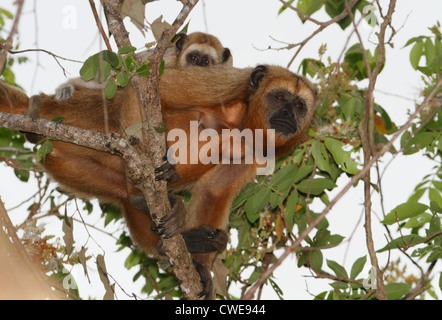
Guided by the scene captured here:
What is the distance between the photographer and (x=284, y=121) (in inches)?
190

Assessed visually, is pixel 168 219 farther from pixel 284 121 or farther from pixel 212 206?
pixel 284 121

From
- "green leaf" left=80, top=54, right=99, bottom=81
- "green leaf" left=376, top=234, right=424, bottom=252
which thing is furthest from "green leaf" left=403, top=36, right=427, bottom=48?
"green leaf" left=80, top=54, right=99, bottom=81

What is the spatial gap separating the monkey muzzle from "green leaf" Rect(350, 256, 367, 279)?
1.34 m

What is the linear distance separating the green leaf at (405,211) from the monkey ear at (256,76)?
1906mm

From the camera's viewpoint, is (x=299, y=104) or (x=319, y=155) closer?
(x=319, y=155)

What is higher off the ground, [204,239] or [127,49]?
[127,49]

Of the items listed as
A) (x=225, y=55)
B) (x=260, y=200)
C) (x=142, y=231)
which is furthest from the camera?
(x=225, y=55)

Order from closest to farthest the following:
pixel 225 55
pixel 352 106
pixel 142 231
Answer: pixel 352 106 < pixel 142 231 < pixel 225 55

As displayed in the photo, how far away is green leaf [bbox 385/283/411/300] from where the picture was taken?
3.68 m

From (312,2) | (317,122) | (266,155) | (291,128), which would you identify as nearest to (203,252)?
(266,155)

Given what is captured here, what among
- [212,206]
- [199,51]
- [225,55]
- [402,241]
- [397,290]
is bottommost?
[397,290]

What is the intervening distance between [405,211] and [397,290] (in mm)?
560

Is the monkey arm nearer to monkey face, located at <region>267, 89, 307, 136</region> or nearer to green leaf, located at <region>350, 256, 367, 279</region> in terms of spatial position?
monkey face, located at <region>267, 89, 307, 136</region>

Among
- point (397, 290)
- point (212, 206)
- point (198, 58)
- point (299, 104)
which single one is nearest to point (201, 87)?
point (299, 104)
